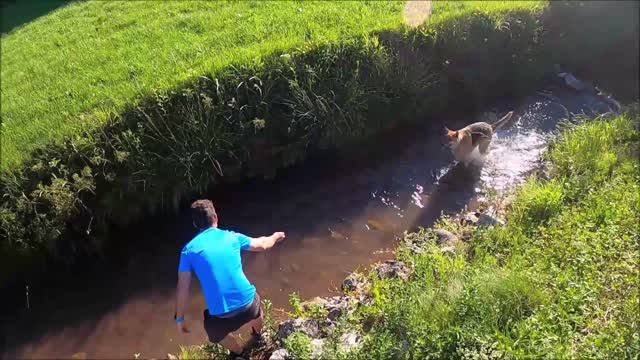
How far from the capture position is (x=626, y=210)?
6875 millimetres

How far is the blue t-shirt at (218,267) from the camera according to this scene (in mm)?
5160

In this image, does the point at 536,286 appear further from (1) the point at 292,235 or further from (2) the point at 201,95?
(2) the point at 201,95

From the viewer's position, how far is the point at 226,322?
550 centimetres

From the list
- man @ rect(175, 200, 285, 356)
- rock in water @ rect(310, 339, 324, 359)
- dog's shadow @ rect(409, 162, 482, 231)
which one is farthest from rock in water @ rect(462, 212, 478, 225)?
man @ rect(175, 200, 285, 356)

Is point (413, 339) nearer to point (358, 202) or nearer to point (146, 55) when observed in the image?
point (358, 202)

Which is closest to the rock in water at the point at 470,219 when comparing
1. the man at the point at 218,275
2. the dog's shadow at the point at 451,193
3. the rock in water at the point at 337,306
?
the dog's shadow at the point at 451,193

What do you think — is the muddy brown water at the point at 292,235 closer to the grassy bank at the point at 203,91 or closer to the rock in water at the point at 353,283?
the rock in water at the point at 353,283

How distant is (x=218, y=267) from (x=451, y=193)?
485 centimetres

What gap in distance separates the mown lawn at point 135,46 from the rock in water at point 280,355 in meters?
4.32

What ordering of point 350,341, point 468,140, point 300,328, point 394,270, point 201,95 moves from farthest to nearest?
point 468,140
point 201,95
point 394,270
point 300,328
point 350,341

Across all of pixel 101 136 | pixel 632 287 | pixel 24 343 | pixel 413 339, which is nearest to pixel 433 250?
pixel 413 339

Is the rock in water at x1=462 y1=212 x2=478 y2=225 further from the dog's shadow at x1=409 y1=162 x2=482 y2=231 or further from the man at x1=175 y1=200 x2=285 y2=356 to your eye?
the man at x1=175 y1=200 x2=285 y2=356

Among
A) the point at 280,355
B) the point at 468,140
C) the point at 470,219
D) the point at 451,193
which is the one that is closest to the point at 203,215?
the point at 280,355

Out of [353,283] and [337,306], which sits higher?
[337,306]
